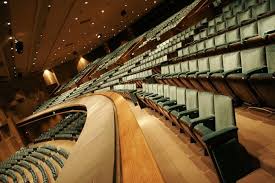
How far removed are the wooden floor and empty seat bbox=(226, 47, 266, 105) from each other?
7 centimetres

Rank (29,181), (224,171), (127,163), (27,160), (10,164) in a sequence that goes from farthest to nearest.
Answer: (10,164) < (27,160) < (29,181) < (224,171) < (127,163)

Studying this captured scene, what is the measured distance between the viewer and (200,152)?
0.98 metres

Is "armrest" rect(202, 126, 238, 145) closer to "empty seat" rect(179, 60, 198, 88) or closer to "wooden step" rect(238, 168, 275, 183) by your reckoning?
"wooden step" rect(238, 168, 275, 183)

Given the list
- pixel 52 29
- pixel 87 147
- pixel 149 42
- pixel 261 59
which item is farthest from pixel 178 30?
pixel 87 147

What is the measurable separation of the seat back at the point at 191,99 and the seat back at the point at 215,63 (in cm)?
30

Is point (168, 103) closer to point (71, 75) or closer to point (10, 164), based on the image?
point (10, 164)

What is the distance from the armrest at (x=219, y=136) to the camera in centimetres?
72

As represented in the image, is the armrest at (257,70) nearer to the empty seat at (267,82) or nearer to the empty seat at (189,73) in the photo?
the empty seat at (267,82)

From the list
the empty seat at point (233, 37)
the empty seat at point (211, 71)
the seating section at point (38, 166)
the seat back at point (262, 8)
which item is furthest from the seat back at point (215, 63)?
the seating section at point (38, 166)

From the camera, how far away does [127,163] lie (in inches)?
23.2

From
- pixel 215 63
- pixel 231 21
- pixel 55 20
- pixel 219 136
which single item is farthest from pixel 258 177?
pixel 55 20

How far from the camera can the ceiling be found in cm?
299

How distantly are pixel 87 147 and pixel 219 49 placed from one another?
1.00 meters

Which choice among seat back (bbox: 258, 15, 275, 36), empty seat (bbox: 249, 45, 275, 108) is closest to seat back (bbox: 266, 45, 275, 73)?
empty seat (bbox: 249, 45, 275, 108)
